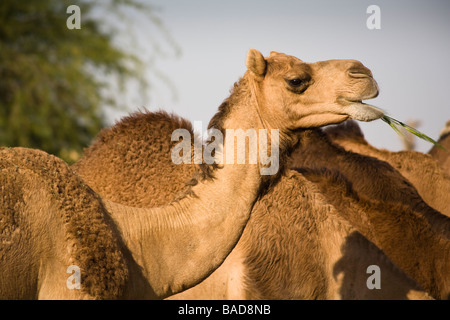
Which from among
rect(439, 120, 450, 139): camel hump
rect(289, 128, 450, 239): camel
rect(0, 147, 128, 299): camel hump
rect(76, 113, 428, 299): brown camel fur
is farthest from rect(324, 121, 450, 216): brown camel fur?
rect(0, 147, 128, 299): camel hump

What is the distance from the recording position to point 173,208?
3.38 metres

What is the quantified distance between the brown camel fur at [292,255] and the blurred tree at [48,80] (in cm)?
233

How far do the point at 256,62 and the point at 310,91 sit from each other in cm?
35

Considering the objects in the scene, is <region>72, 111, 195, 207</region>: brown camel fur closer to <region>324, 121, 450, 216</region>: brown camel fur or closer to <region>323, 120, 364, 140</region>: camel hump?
<region>324, 121, 450, 216</region>: brown camel fur

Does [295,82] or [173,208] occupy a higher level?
[295,82]

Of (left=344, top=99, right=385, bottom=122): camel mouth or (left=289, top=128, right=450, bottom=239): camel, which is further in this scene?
(left=289, top=128, right=450, bottom=239): camel

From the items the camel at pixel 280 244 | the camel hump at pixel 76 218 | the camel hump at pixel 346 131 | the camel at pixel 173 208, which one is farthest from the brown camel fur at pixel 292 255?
the camel hump at pixel 346 131

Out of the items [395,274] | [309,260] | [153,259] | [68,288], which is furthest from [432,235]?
[68,288]

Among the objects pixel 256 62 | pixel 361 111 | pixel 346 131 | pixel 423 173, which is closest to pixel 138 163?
pixel 256 62

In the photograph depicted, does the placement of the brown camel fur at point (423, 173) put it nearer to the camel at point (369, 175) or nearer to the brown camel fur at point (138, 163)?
the camel at point (369, 175)

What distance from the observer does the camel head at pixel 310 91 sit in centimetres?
334

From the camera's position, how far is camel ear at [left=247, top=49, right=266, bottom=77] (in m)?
3.48

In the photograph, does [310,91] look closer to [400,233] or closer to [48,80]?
[400,233]
